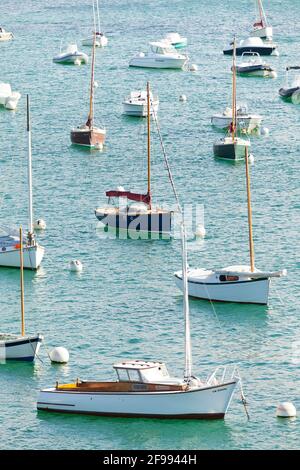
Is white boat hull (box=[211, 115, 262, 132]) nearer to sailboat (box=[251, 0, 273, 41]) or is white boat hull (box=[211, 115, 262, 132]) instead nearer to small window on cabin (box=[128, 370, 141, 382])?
sailboat (box=[251, 0, 273, 41])

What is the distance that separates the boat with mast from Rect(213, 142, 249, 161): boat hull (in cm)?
4682

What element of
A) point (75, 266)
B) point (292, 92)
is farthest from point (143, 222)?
point (292, 92)

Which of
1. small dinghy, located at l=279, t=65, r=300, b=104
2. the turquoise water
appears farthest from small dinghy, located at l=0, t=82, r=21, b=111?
small dinghy, located at l=279, t=65, r=300, b=104

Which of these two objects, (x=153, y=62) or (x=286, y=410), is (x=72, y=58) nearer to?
(x=153, y=62)

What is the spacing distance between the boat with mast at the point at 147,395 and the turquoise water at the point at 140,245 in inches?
20.5

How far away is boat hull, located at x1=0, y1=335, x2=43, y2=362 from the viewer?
79188 millimetres

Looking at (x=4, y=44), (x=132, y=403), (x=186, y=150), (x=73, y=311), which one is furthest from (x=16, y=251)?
(x=4, y=44)

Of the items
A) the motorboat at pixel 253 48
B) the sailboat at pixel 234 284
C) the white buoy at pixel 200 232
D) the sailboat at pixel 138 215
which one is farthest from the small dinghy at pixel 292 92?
the sailboat at pixel 234 284

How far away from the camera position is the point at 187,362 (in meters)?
73.6

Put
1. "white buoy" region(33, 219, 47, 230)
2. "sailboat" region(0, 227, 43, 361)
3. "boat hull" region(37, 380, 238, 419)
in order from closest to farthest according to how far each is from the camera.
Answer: "boat hull" region(37, 380, 238, 419) < "sailboat" region(0, 227, 43, 361) < "white buoy" region(33, 219, 47, 230)

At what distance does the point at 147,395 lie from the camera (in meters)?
73.2

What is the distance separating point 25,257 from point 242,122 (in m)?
37.2

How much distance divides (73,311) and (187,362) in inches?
616

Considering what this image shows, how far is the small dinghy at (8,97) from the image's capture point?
13750 centimetres
